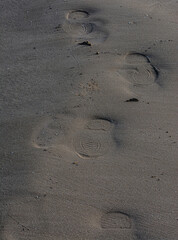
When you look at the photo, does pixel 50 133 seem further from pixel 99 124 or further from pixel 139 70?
pixel 139 70

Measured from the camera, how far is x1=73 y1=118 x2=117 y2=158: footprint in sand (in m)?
3.55

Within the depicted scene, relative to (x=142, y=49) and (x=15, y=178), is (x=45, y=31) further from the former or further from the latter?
(x=15, y=178)

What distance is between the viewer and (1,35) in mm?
4910

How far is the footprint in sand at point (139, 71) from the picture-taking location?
4176mm

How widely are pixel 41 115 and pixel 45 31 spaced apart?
1.52 meters

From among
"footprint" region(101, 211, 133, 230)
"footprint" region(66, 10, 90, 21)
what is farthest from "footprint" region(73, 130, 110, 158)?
"footprint" region(66, 10, 90, 21)

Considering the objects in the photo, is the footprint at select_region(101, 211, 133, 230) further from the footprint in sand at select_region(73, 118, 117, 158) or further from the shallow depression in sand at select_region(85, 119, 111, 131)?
the shallow depression in sand at select_region(85, 119, 111, 131)

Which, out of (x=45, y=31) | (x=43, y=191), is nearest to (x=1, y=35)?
(x=45, y=31)

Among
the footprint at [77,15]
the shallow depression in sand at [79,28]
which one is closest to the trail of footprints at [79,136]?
the shallow depression in sand at [79,28]

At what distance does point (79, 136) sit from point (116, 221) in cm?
94

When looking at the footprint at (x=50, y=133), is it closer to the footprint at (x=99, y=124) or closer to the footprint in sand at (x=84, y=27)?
the footprint at (x=99, y=124)

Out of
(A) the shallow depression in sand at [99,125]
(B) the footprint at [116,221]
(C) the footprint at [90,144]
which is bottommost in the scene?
(B) the footprint at [116,221]

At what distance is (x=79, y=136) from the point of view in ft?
12.0

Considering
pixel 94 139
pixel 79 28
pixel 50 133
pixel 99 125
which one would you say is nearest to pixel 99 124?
pixel 99 125
